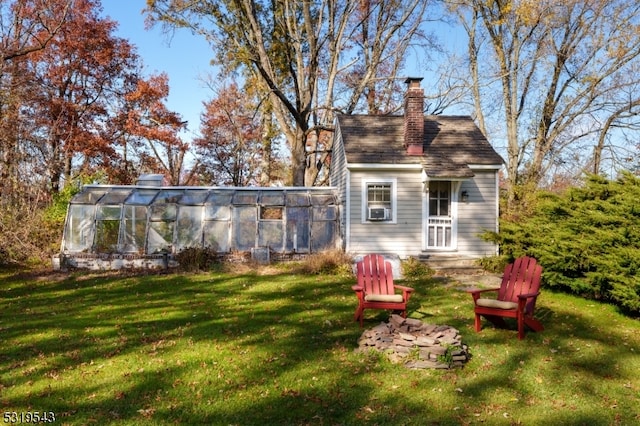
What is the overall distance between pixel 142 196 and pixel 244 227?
3554 millimetres

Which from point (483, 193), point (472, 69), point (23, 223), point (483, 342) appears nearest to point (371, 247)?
point (483, 193)

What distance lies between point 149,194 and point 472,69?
16678 millimetres

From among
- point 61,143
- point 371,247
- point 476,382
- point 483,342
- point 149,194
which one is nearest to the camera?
point 476,382

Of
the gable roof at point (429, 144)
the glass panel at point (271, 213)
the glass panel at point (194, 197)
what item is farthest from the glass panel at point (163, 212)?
the gable roof at point (429, 144)

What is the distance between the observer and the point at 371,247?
13.0m

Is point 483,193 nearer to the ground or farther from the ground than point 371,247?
farther from the ground

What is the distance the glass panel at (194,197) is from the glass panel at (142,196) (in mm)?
1014

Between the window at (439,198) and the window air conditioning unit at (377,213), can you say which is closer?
the window air conditioning unit at (377,213)

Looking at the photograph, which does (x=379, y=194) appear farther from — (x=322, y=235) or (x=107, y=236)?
(x=107, y=236)

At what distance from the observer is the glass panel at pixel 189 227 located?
43.7 feet

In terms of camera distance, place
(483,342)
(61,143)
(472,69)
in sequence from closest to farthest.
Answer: (483,342)
(61,143)
(472,69)

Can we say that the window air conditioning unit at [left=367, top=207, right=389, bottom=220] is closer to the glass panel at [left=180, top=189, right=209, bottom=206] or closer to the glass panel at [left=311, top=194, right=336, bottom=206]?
the glass panel at [left=311, top=194, right=336, bottom=206]

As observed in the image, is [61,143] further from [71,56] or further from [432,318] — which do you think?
[432,318]

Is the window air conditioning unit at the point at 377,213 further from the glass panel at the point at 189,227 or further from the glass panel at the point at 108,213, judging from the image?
the glass panel at the point at 108,213
